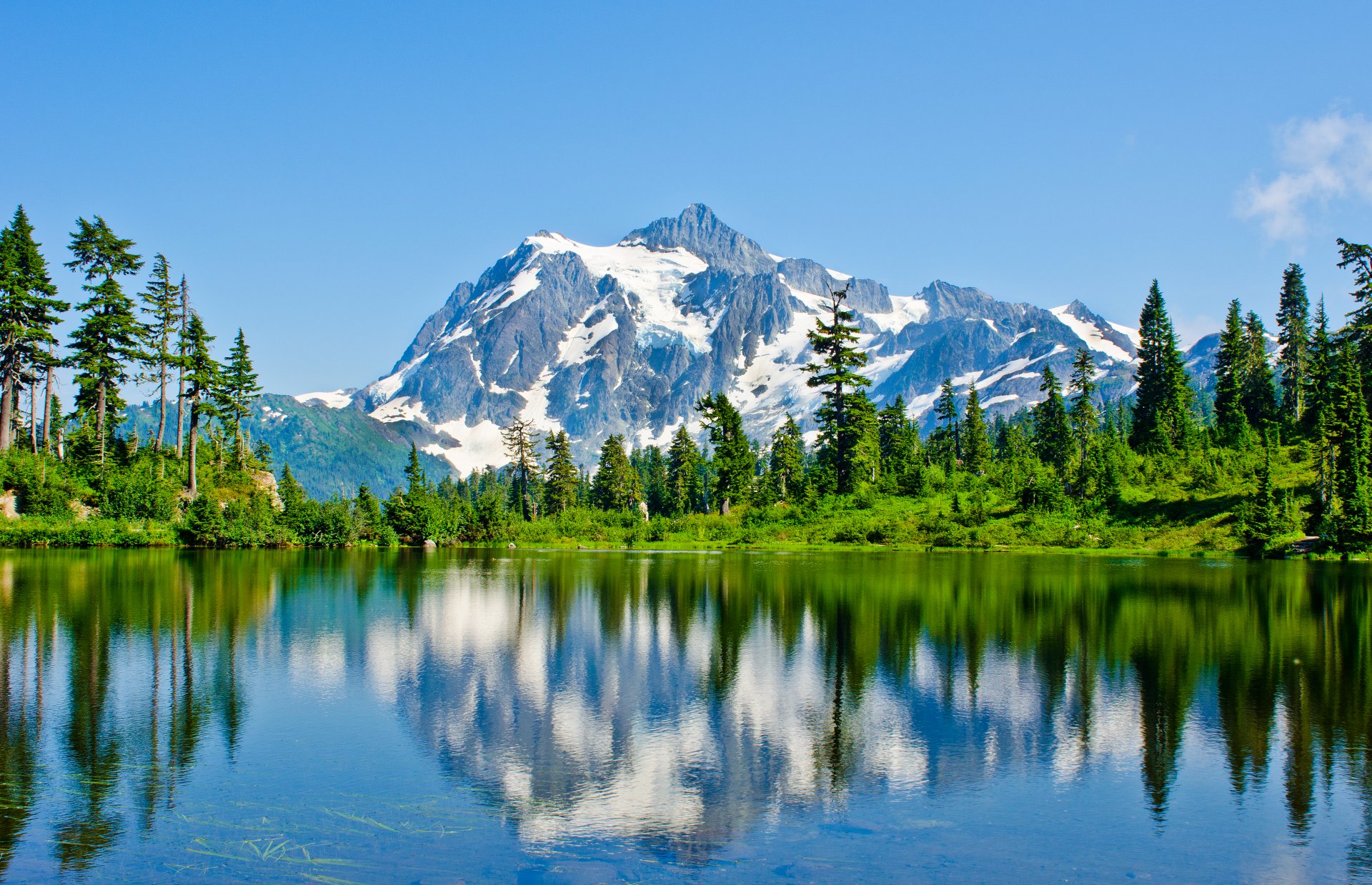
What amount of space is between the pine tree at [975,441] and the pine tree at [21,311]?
8680 centimetres

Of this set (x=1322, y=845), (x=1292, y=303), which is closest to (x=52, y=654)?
(x=1322, y=845)

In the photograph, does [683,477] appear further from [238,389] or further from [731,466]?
[238,389]

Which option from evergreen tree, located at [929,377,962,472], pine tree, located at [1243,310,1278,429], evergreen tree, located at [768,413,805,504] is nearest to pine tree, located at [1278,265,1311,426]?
pine tree, located at [1243,310,1278,429]

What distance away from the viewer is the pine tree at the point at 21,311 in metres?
63.6

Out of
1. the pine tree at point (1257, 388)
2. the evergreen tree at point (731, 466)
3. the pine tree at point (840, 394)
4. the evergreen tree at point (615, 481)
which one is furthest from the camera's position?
the evergreen tree at point (615, 481)

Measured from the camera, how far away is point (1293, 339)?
91.0 m

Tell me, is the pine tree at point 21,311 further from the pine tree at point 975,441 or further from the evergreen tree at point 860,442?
the pine tree at point 975,441

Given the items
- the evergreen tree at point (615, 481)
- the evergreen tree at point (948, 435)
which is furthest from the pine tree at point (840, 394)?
the evergreen tree at point (615, 481)

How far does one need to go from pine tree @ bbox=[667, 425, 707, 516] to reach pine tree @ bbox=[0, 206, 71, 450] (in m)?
63.0

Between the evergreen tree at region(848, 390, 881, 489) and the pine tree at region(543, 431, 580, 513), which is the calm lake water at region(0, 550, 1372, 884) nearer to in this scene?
the evergreen tree at region(848, 390, 881, 489)

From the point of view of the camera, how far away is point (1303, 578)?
42312 mm

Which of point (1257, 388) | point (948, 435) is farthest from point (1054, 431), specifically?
point (948, 435)

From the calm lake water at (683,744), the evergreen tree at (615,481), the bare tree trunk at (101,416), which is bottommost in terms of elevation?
the calm lake water at (683,744)

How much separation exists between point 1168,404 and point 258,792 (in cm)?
9496
